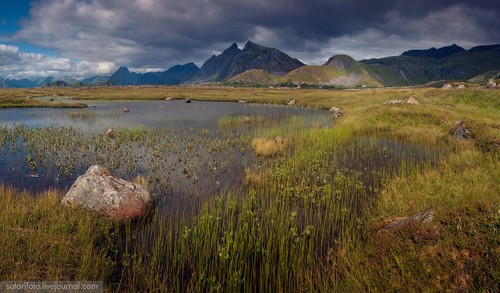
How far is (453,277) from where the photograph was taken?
5.41m

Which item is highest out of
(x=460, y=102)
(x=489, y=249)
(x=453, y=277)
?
(x=460, y=102)

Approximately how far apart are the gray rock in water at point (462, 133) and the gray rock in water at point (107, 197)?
25.6 metres

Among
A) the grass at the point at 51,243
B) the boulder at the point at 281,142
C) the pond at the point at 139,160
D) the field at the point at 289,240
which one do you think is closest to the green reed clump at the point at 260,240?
the field at the point at 289,240

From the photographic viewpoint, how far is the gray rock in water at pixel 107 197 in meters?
11.0

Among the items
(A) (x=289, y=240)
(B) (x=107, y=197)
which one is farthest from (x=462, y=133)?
(B) (x=107, y=197)

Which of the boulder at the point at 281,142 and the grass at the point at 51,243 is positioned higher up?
the boulder at the point at 281,142

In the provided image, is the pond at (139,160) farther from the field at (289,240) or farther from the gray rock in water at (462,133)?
the gray rock in water at (462,133)

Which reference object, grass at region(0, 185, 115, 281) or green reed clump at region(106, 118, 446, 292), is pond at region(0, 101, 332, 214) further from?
grass at region(0, 185, 115, 281)

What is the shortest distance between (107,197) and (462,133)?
27900 millimetres

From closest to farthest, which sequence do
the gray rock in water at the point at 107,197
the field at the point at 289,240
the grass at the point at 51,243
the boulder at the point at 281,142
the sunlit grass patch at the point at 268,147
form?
the field at the point at 289,240 < the grass at the point at 51,243 < the gray rock in water at the point at 107,197 < the sunlit grass patch at the point at 268,147 < the boulder at the point at 281,142

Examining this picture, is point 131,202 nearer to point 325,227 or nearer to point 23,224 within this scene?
point 23,224

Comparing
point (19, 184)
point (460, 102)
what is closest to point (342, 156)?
point (19, 184)

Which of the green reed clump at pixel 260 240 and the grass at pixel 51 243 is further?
the green reed clump at pixel 260 240

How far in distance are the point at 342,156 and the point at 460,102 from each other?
Result: 1437 inches
